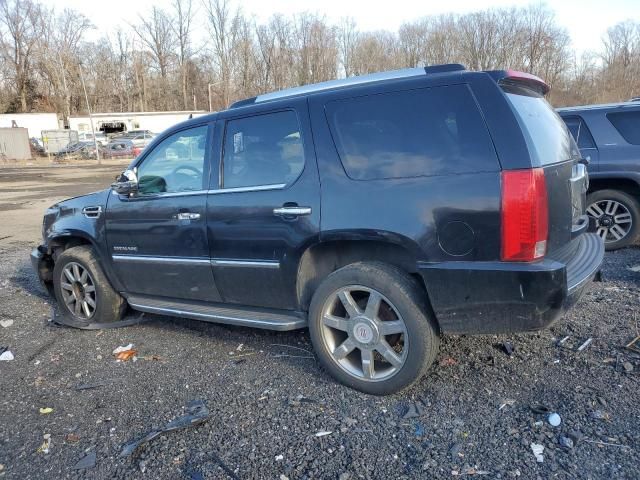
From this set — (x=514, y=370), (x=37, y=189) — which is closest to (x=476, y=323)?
(x=514, y=370)

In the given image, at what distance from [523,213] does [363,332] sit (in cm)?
119

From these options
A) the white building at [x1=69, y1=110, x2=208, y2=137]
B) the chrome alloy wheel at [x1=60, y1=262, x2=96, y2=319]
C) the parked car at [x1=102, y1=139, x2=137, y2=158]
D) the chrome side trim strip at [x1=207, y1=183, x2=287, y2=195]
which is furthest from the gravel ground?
the white building at [x1=69, y1=110, x2=208, y2=137]

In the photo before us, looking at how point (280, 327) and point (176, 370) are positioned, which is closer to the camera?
point (280, 327)

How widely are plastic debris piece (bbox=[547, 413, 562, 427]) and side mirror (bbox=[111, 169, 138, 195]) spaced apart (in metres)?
3.43

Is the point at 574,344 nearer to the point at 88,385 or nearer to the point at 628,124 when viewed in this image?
the point at 88,385

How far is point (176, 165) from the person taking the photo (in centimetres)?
409

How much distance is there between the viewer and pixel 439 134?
2.89 m

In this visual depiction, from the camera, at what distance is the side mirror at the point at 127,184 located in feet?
13.7

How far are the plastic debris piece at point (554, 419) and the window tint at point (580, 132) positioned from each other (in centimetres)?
459

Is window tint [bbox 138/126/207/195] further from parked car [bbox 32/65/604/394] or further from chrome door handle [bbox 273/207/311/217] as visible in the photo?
chrome door handle [bbox 273/207/311/217]

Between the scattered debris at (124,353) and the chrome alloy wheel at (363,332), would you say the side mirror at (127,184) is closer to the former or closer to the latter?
the scattered debris at (124,353)

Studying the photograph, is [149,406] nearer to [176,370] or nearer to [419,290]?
[176,370]

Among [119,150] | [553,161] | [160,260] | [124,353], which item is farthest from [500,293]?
[119,150]

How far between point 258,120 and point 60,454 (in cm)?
242
